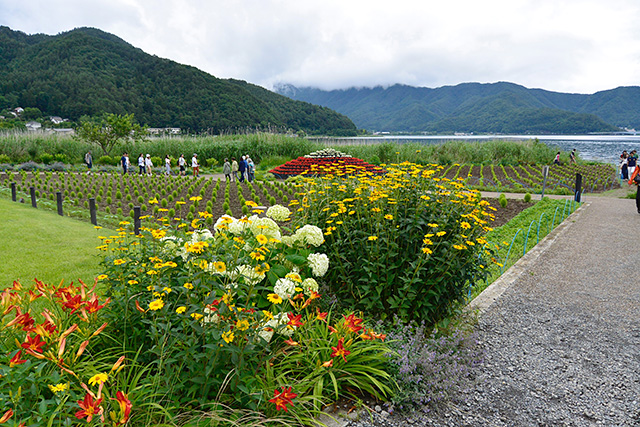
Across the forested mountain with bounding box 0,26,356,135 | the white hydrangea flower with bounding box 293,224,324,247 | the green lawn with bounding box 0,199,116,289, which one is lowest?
the green lawn with bounding box 0,199,116,289

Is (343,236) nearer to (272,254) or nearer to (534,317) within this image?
(272,254)

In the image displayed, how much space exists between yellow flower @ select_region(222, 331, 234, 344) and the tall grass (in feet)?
73.4

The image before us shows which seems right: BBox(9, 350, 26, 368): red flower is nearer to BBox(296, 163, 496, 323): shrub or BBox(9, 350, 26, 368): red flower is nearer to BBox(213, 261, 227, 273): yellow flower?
BBox(213, 261, 227, 273): yellow flower

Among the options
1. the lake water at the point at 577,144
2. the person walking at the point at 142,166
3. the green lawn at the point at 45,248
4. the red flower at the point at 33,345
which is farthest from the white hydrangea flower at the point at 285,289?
the lake water at the point at 577,144

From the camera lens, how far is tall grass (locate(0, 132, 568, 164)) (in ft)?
80.8

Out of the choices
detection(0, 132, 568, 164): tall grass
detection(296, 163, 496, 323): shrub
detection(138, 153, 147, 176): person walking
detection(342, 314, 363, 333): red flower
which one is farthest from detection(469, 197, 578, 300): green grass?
A: detection(138, 153, 147, 176): person walking

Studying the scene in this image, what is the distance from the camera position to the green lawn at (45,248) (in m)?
5.15

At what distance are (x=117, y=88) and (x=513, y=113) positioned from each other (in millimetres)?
103385

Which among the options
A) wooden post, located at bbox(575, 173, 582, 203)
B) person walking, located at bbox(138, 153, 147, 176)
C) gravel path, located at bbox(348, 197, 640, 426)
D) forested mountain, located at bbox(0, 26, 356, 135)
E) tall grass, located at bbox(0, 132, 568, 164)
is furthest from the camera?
forested mountain, located at bbox(0, 26, 356, 135)

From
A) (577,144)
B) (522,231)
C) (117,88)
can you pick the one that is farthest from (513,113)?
(522,231)

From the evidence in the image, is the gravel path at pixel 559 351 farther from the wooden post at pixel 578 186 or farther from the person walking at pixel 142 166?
the person walking at pixel 142 166

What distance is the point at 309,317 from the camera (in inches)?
103

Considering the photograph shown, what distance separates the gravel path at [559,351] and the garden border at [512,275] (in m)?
0.07

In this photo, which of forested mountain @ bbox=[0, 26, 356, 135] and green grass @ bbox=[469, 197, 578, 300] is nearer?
green grass @ bbox=[469, 197, 578, 300]
